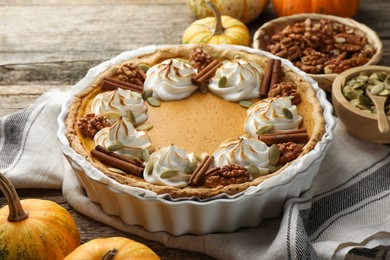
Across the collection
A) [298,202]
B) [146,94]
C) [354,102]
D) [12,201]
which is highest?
[12,201]

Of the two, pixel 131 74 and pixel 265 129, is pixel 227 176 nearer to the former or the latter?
pixel 265 129

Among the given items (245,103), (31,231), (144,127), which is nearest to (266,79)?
(245,103)

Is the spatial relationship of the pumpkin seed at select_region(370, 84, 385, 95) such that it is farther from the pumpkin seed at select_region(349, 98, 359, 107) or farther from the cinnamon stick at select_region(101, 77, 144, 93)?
the cinnamon stick at select_region(101, 77, 144, 93)

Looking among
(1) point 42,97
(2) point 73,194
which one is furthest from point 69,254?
(1) point 42,97

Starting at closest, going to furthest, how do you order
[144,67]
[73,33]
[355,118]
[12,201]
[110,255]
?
[110,255] → [12,201] → [355,118] → [144,67] → [73,33]

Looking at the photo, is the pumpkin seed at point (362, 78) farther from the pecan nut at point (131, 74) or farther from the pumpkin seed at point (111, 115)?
the pumpkin seed at point (111, 115)

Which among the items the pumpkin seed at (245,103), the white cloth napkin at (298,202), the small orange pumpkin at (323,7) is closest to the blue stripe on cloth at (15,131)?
the white cloth napkin at (298,202)

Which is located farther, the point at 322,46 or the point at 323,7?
the point at 323,7
